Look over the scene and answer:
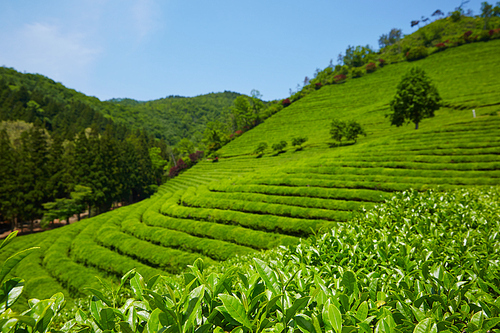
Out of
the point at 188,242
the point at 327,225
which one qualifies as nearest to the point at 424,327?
the point at 327,225

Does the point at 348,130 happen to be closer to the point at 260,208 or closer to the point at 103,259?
the point at 260,208

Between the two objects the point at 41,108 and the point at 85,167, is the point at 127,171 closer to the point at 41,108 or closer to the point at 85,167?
the point at 85,167

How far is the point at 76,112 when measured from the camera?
98.5 metres

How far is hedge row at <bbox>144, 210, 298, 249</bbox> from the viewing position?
1588cm

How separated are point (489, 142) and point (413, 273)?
1043 inches

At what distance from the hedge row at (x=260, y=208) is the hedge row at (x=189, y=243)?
430 centimetres

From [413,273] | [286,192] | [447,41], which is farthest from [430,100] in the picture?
[447,41]

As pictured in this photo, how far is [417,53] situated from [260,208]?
9329 centimetres

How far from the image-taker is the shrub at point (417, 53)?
7956 cm

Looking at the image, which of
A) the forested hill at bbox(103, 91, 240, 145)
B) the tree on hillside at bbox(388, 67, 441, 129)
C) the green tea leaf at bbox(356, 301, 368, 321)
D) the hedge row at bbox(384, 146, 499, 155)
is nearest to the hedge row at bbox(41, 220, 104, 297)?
the green tea leaf at bbox(356, 301, 368, 321)

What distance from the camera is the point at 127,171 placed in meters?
53.9

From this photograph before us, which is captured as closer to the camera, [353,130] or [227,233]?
[227,233]

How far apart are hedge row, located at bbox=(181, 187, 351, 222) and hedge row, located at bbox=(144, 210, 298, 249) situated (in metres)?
2.55

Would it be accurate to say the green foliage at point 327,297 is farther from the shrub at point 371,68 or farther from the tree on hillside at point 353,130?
the shrub at point 371,68
